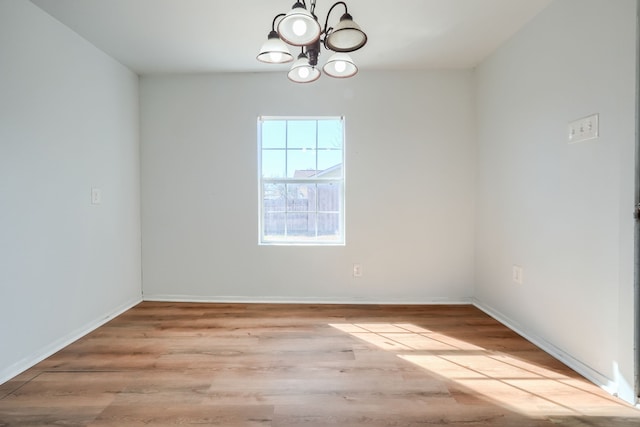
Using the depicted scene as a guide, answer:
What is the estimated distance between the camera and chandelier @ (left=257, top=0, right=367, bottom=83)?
1424mm

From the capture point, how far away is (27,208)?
1.99 m

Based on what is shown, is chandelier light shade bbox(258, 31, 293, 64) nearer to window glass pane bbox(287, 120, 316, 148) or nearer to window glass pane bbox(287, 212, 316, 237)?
window glass pane bbox(287, 120, 316, 148)

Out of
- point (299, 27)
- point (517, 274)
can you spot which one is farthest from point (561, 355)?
point (299, 27)

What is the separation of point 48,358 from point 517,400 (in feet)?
9.74

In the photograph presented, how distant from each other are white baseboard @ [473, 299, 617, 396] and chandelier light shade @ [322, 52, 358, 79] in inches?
92.0

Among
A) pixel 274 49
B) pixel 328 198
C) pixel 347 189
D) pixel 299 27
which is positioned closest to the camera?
pixel 299 27

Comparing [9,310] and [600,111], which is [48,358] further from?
[600,111]

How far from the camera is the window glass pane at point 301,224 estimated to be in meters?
3.28

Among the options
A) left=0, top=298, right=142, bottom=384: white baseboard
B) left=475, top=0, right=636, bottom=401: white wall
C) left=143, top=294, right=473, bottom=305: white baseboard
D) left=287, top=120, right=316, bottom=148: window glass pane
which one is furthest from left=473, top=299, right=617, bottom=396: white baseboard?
left=0, top=298, right=142, bottom=384: white baseboard

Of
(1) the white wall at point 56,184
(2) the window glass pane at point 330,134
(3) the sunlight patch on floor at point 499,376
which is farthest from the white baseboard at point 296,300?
(2) the window glass pane at point 330,134

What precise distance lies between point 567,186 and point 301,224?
2253 millimetres

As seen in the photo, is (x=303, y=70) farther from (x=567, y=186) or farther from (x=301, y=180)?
(x=567, y=186)

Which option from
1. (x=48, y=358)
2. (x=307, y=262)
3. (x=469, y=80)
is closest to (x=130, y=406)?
(x=48, y=358)

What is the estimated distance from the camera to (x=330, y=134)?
3.22 metres
